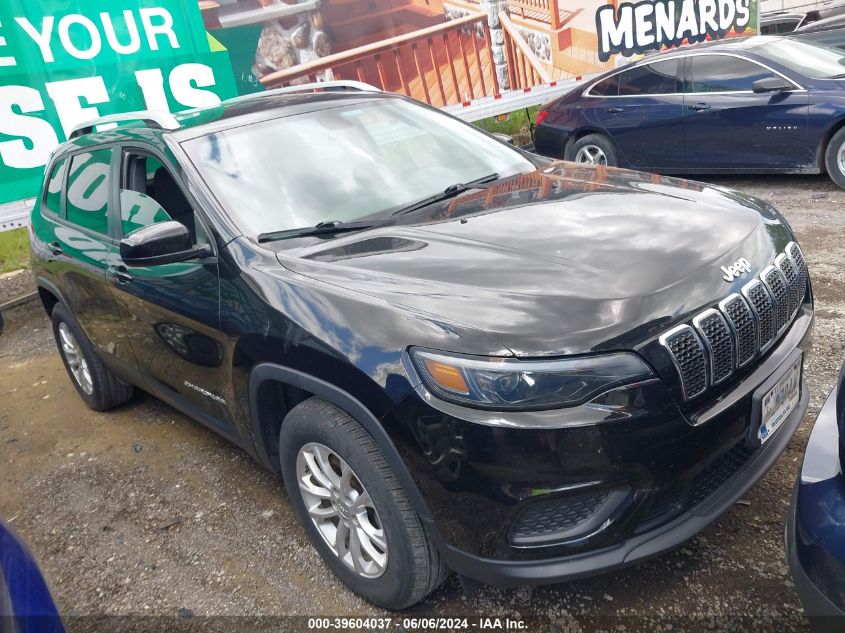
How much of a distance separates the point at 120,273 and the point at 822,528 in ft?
10.2

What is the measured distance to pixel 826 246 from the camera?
17.4 ft

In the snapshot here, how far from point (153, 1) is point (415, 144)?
5.38m

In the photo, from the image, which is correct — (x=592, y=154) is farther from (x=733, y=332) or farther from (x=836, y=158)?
(x=733, y=332)

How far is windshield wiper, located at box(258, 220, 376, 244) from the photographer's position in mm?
2777

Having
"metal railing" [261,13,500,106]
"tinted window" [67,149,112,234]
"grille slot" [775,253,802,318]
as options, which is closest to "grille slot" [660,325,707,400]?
"grille slot" [775,253,802,318]

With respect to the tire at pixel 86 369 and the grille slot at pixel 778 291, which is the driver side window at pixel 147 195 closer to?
the tire at pixel 86 369

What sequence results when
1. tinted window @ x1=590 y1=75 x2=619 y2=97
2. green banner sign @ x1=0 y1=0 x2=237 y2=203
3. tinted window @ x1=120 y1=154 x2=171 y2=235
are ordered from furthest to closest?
1. tinted window @ x1=590 y1=75 x2=619 y2=97
2. green banner sign @ x1=0 y1=0 x2=237 y2=203
3. tinted window @ x1=120 y1=154 x2=171 y2=235

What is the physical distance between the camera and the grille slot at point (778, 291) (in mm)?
2373

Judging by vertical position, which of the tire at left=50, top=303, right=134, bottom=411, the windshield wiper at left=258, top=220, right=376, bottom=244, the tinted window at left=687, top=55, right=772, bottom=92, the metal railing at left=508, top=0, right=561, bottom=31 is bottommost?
the tire at left=50, top=303, right=134, bottom=411

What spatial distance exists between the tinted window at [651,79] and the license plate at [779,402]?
5802mm

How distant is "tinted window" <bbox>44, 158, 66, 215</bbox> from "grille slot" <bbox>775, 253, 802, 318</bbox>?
156 inches

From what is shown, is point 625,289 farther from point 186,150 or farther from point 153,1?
point 153,1

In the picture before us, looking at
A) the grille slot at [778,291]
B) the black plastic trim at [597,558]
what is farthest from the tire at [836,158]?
the black plastic trim at [597,558]

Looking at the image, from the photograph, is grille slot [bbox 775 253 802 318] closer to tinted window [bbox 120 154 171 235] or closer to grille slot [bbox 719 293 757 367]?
grille slot [bbox 719 293 757 367]
